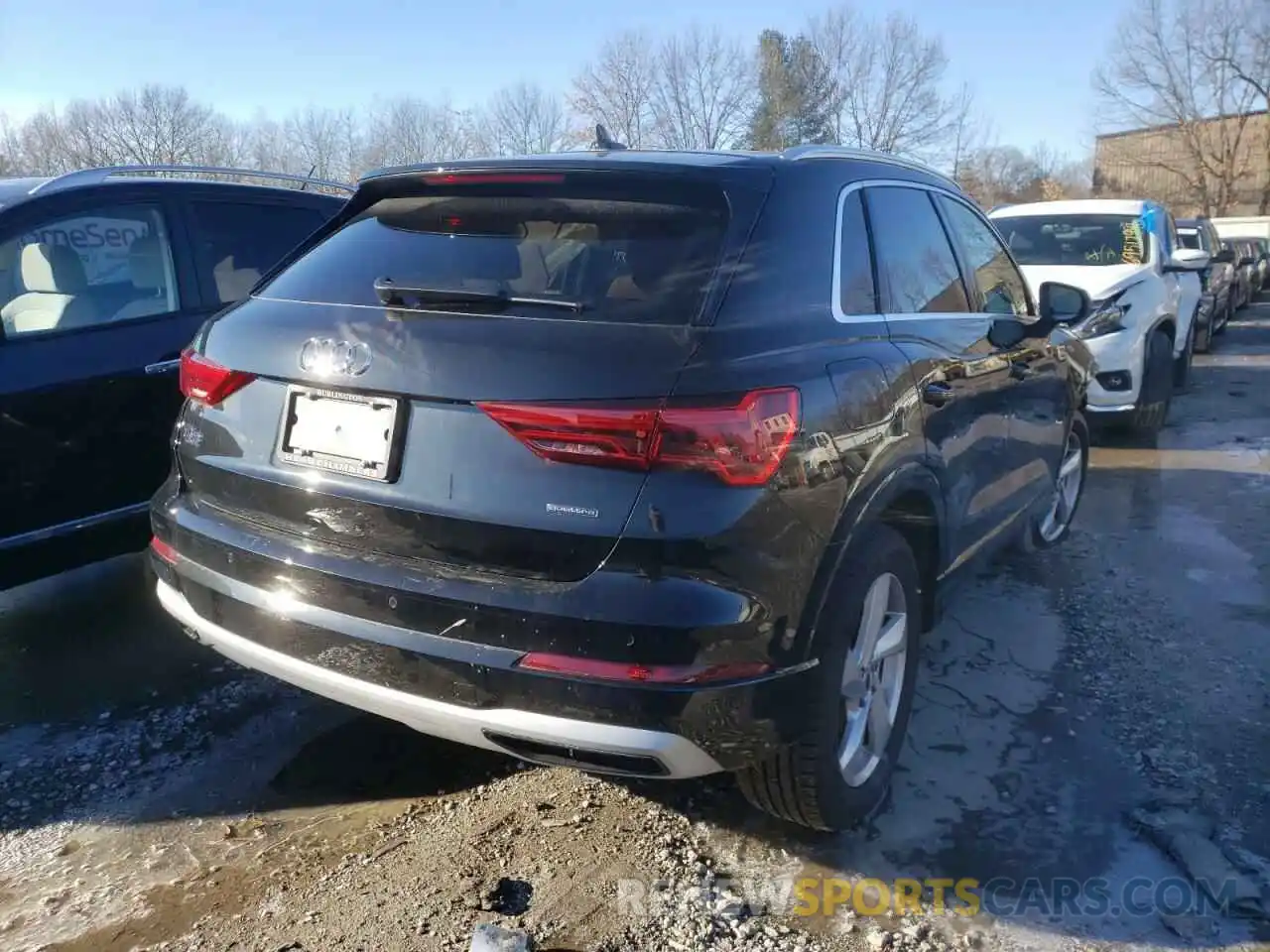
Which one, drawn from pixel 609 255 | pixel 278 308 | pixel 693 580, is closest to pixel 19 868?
pixel 278 308

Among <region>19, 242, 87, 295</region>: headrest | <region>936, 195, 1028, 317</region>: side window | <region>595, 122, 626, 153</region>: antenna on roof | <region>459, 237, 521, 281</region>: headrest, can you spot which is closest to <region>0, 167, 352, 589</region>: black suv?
<region>19, 242, 87, 295</region>: headrest

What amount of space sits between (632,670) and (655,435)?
20.2 inches

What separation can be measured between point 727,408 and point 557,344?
0.41m

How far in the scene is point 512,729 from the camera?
231cm

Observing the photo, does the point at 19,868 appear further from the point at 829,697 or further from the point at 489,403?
the point at 829,697

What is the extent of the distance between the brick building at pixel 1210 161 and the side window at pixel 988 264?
52.0 meters

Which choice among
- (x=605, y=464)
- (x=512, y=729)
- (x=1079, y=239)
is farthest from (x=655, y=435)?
(x=1079, y=239)

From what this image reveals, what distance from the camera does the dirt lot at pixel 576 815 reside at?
8.41 ft

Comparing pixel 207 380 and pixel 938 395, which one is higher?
pixel 207 380

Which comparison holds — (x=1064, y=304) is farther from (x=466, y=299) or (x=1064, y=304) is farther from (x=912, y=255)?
(x=466, y=299)

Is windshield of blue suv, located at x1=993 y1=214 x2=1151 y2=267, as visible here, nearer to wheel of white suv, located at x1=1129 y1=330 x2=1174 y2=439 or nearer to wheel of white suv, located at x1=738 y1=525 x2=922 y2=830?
wheel of white suv, located at x1=1129 y1=330 x2=1174 y2=439

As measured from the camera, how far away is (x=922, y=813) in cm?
303

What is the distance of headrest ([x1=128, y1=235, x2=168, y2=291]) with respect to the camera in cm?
423

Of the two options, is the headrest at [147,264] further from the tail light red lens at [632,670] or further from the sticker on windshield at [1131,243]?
the sticker on windshield at [1131,243]
